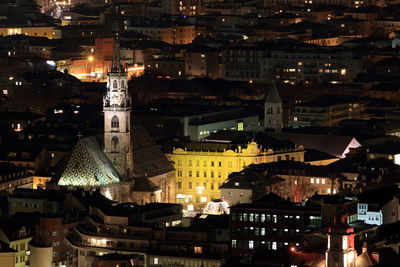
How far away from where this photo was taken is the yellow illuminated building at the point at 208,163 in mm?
128250

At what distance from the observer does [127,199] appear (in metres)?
119

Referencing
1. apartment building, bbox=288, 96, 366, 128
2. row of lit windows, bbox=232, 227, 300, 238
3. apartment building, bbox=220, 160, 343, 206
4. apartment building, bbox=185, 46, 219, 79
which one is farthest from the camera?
apartment building, bbox=185, 46, 219, 79

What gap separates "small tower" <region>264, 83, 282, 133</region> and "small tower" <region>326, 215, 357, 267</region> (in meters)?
46.8

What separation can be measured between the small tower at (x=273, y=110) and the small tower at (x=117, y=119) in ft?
68.0

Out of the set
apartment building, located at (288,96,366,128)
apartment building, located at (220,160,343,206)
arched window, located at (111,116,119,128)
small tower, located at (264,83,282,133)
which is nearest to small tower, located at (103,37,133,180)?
arched window, located at (111,116,119,128)

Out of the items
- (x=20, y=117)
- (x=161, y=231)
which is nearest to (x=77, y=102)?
(x=20, y=117)

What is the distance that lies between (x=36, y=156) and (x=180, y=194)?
324 inches

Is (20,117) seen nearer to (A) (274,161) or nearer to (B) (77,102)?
(B) (77,102)

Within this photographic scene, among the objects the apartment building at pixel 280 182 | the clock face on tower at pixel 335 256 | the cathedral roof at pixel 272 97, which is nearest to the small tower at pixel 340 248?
the clock face on tower at pixel 335 256

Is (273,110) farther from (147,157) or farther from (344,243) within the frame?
(344,243)

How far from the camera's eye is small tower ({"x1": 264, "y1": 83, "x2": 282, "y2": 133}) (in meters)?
139

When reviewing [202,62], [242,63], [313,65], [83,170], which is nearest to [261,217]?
[83,170]

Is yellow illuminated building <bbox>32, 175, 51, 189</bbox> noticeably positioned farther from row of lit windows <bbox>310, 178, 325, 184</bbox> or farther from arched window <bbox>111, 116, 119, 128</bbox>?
row of lit windows <bbox>310, 178, 325, 184</bbox>

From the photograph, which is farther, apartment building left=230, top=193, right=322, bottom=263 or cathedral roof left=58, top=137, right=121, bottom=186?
cathedral roof left=58, top=137, right=121, bottom=186
